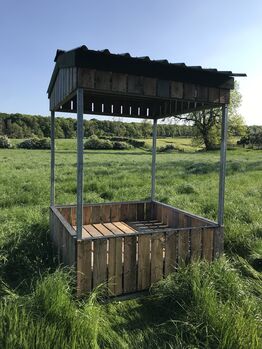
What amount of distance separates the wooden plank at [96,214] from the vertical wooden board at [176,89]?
2844mm

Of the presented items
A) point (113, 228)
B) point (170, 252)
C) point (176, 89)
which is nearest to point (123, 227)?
point (113, 228)

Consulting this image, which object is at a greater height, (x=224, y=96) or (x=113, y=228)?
(x=224, y=96)

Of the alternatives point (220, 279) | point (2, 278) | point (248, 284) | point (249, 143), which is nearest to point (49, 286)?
point (2, 278)

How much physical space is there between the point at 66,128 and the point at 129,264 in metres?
65.6

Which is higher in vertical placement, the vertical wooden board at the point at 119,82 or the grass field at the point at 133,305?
the vertical wooden board at the point at 119,82

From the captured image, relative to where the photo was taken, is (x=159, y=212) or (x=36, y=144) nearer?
(x=159, y=212)

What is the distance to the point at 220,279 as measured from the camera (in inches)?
156

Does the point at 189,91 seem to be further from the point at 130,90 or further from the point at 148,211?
the point at 148,211

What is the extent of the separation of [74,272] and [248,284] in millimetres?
2304

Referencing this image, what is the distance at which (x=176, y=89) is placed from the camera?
14.2ft

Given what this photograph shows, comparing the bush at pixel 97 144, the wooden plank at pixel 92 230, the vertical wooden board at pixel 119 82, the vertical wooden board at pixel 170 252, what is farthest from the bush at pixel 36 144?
the vertical wooden board at pixel 119 82

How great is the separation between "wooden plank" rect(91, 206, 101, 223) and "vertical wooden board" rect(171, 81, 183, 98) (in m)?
2.84

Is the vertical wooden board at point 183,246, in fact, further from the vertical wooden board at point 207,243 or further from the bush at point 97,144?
the bush at point 97,144

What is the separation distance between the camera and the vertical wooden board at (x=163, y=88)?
13.8 feet
